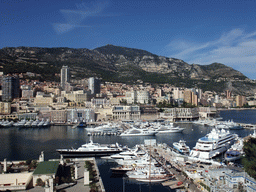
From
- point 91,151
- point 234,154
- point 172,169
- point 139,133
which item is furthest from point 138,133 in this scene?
point 172,169

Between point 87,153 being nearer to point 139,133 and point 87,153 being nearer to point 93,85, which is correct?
point 139,133

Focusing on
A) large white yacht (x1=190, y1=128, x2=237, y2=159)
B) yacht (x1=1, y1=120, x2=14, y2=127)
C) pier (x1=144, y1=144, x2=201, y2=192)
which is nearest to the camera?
pier (x1=144, y1=144, x2=201, y2=192)

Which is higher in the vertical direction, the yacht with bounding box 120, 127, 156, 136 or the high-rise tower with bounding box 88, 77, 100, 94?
the high-rise tower with bounding box 88, 77, 100, 94

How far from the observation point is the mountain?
326ft

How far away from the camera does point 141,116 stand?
5538 centimetres

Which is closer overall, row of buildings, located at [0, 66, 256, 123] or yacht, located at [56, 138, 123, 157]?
yacht, located at [56, 138, 123, 157]

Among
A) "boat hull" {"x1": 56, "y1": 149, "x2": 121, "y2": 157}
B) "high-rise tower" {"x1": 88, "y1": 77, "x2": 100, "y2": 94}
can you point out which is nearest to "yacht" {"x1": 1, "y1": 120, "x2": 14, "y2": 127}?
"boat hull" {"x1": 56, "y1": 149, "x2": 121, "y2": 157}

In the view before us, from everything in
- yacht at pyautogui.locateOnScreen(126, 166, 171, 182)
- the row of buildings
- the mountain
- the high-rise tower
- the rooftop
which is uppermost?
the mountain

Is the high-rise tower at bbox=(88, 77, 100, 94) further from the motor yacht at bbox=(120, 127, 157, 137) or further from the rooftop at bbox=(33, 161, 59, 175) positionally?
the rooftop at bbox=(33, 161, 59, 175)

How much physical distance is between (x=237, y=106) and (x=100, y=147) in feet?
307

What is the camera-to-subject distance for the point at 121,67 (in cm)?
13000

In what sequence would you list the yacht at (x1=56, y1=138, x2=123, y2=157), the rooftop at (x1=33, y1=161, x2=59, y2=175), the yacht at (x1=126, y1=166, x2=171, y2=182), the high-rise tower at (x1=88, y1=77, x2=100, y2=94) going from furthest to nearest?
the high-rise tower at (x1=88, y1=77, x2=100, y2=94), the yacht at (x1=56, y1=138, x2=123, y2=157), the yacht at (x1=126, y1=166, x2=171, y2=182), the rooftop at (x1=33, y1=161, x2=59, y2=175)

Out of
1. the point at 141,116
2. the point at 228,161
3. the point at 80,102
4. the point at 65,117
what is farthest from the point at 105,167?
the point at 80,102

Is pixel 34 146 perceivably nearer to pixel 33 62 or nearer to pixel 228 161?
pixel 228 161
